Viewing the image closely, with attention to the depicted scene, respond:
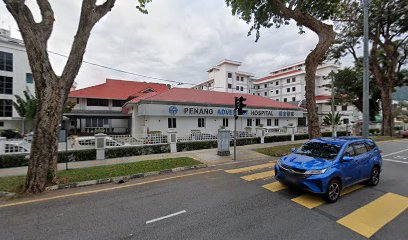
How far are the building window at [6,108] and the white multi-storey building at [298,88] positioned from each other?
51.4m

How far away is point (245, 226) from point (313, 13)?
1613 centimetres

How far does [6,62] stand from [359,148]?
129 feet

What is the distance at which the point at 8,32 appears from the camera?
34.6 m

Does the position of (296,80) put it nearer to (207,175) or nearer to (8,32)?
(207,175)

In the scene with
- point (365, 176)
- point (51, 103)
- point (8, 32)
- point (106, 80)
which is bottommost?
point (365, 176)

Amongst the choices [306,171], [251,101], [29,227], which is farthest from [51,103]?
[251,101]

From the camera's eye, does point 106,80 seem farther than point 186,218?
Yes

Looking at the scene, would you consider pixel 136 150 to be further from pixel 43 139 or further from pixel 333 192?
pixel 333 192

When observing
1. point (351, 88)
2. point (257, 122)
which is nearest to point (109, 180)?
point (257, 122)

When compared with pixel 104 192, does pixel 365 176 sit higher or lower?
higher

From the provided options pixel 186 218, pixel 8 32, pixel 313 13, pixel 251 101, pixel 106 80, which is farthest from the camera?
pixel 8 32

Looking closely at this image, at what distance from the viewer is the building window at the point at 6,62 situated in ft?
86.8

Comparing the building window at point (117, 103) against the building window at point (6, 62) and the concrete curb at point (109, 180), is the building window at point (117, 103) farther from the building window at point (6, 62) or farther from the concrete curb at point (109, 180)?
the concrete curb at point (109, 180)

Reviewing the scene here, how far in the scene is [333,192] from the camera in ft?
16.3
